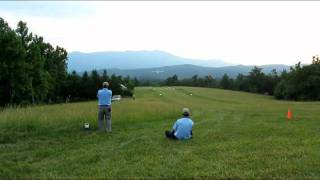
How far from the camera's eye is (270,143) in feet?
50.9

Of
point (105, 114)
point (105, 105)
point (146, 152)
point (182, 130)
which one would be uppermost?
point (105, 105)

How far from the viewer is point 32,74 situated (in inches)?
2857

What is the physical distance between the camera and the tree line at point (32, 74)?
6812cm

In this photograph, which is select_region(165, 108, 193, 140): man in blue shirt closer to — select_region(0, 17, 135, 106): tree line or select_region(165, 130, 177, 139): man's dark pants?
select_region(165, 130, 177, 139): man's dark pants

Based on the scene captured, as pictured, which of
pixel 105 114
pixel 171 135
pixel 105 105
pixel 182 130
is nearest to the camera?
pixel 182 130

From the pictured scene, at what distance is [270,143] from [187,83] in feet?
521

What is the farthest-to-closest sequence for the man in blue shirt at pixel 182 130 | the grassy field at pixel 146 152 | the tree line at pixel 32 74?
the tree line at pixel 32 74
the man in blue shirt at pixel 182 130
the grassy field at pixel 146 152

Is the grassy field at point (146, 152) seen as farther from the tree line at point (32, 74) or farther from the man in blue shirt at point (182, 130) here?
the tree line at point (32, 74)

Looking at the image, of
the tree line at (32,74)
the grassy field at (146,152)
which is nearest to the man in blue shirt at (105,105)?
the grassy field at (146,152)

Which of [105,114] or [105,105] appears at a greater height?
[105,105]

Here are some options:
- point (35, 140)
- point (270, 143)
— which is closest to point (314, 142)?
point (270, 143)

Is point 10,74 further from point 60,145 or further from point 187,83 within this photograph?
point 187,83

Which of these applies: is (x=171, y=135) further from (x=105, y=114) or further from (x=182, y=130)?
(x=105, y=114)

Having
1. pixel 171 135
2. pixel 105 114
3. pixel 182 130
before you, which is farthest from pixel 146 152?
pixel 105 114
